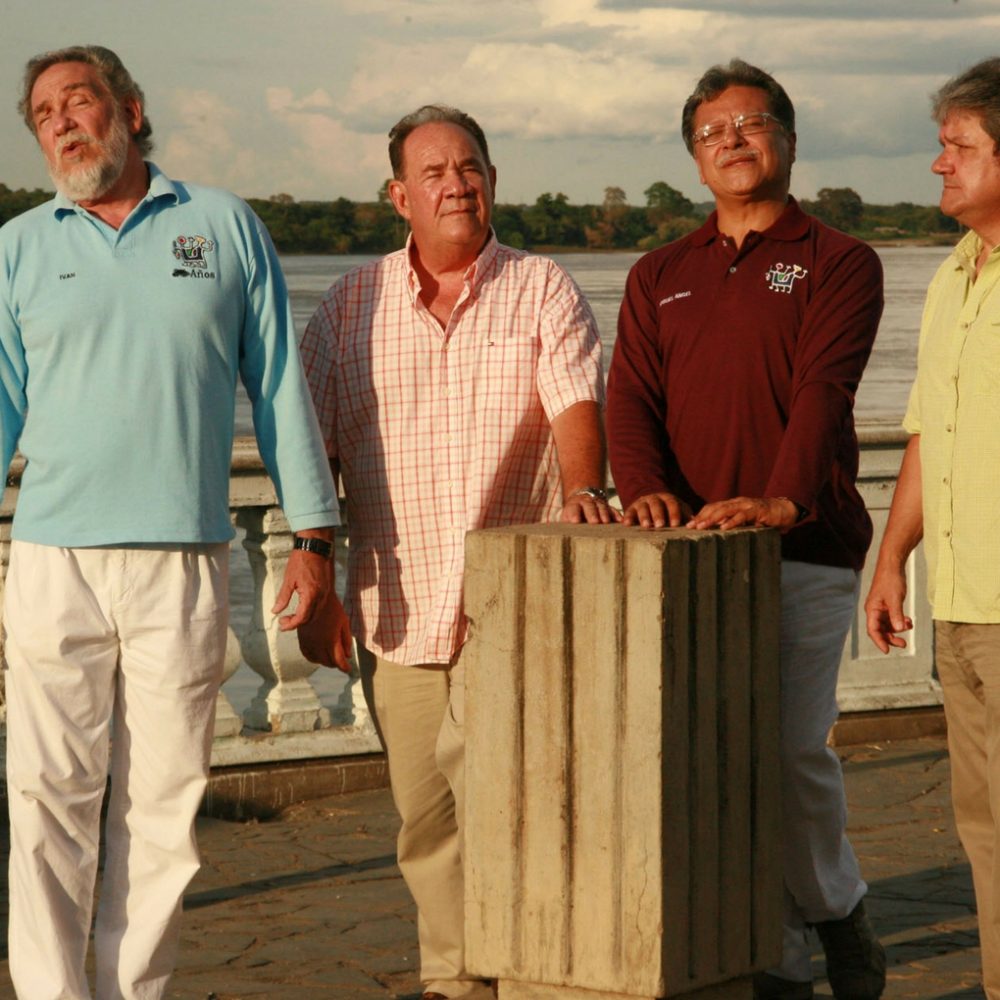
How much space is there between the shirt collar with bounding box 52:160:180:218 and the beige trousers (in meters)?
1.17

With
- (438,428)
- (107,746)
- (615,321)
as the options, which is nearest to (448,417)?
(438,428)

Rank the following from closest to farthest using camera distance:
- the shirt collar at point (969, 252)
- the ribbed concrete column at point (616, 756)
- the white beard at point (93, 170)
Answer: the ribbed concrete column at point (616, 756)
the shirt collar at point (969, 252)
the white beard at point (93, 170)

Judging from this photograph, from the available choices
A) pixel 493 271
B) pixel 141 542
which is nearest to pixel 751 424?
pixel 493 271

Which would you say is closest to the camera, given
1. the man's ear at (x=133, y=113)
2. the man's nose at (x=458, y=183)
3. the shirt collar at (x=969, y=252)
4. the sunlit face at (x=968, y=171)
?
the sunlit face at (x=968, y=171)

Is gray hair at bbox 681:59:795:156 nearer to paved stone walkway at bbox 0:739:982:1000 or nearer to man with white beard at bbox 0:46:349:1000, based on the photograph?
man with white beard at bbox 0:46:349:1000

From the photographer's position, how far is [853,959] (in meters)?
4.20

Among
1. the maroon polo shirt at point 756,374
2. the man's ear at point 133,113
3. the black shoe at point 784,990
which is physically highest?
the man's ear at point 133,113

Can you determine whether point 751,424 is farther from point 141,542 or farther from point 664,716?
point 141,542

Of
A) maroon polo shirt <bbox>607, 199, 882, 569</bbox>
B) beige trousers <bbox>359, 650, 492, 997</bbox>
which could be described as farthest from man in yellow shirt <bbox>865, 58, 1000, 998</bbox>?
beige trousers <bbox>359, 650, 492, 997</bbox>

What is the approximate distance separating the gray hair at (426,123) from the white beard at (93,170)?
675mm

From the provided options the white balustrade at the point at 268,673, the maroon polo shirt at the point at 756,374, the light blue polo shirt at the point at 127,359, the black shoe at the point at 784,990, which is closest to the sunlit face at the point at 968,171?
the maroon polo shirt at the point at 756,374

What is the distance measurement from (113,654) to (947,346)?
1821mm

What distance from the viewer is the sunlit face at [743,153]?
13.4 ft

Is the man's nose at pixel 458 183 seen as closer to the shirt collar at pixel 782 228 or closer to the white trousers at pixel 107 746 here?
the shirt collar at pixel 782 228
